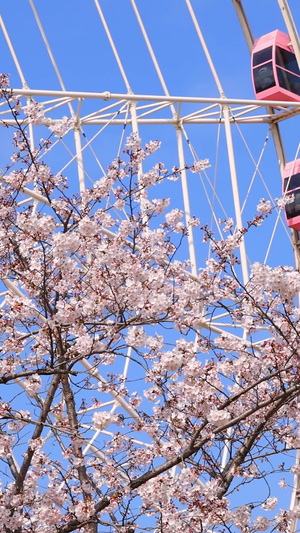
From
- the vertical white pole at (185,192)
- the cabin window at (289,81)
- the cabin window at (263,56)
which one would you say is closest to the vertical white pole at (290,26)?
the cabin window at (263,56)

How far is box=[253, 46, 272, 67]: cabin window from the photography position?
29.1m

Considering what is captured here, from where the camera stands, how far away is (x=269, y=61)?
29.0m

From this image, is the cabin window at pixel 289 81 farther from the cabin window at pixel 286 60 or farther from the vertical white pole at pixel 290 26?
the vertical white pole at pixel 290 26

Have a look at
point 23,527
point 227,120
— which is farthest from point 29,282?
point 227,120

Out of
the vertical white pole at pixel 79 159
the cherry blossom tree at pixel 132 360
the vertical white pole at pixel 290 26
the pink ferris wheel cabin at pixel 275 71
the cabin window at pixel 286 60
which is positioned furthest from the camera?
the cabin window at pixel 286 60

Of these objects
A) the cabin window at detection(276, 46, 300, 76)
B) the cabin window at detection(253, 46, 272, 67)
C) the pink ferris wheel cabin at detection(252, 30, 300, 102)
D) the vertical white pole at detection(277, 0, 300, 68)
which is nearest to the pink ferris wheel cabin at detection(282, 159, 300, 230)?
the pink ferris wheel cabin at detection(252, 30, 300, 102)

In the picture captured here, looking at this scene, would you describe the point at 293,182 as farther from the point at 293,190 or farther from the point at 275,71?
the point at 275,71

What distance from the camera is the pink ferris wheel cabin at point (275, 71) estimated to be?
29.0 metres

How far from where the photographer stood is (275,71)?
95.1 feet

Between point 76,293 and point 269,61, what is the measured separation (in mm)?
18309

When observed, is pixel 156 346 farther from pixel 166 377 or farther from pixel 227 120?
pixel 227 120

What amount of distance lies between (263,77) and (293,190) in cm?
346

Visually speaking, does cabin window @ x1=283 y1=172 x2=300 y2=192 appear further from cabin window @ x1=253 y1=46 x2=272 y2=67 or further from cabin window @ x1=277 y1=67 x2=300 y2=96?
cabin window @ x1=253 y1=46 x2=272 y2=67

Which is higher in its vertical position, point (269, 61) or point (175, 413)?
point (269, 61)
